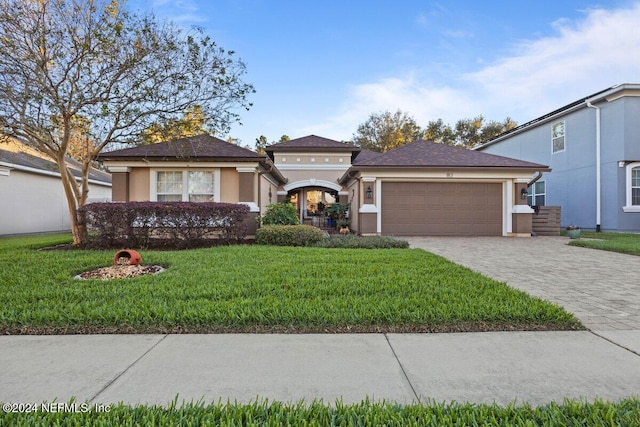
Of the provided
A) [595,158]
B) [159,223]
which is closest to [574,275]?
[159,223]

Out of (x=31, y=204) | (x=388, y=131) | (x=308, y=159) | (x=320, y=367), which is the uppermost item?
(x=388, y=131)

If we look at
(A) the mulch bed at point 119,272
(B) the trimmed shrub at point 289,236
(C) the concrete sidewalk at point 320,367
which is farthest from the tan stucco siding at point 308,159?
(C) the concrete sidewalk at point 320,367

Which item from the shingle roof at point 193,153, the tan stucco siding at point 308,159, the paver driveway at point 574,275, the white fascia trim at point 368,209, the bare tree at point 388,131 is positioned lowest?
the paver driveway at point 574,275

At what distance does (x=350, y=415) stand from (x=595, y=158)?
18205 millimetres

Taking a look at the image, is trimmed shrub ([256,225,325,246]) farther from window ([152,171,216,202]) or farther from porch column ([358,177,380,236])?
porch column ([358,177,380,236])

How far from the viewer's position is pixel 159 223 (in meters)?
8.94

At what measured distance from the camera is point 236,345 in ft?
9.55

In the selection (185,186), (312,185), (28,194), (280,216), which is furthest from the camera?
(312,185)

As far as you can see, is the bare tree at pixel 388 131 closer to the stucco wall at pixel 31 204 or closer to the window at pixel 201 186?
the window at pixel 201 186

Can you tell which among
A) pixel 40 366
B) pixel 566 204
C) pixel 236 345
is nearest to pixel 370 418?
pixel 236 345

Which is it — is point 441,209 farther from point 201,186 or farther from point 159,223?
point 159,223

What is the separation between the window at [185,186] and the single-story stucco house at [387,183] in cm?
4

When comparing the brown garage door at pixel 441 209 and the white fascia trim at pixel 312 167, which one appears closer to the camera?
the brown garage door at pixel 441 209

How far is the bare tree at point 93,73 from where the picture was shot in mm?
7414
